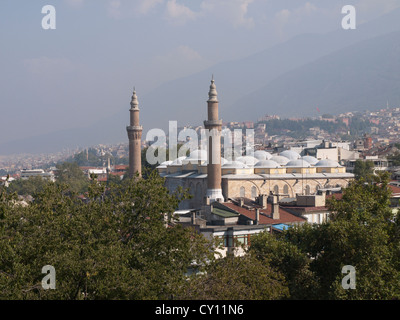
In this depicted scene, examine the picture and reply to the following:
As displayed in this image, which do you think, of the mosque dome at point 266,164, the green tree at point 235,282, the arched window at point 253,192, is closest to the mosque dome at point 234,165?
the mosque dome at point 266,164

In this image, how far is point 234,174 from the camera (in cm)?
3788

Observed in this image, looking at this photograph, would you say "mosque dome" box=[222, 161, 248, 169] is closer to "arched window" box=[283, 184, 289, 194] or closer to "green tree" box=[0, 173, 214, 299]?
"arched window" box=[283, 184, 289, 194]

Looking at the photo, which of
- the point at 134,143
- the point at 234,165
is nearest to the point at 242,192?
the point at 234,165

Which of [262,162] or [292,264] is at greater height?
[262,162]

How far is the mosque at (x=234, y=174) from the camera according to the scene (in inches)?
1395

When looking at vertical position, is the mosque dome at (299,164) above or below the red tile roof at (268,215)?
above

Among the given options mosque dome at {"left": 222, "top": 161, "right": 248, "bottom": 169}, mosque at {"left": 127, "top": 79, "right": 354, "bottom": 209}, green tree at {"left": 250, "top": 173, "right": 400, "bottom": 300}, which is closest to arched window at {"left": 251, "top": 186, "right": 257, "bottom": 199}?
mosque at {"left": 127, "top": 79, "right": 354, "bottom": 209}

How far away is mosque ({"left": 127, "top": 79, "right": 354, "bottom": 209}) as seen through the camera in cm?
3544

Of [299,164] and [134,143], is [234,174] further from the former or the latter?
[134,143]

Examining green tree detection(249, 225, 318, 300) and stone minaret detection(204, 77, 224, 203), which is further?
stone minaret detection(204, 77, 224, 203)

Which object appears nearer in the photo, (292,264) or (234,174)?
(292,264)

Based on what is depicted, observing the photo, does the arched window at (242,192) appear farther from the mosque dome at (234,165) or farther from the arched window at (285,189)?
the arched window at (285,189)
